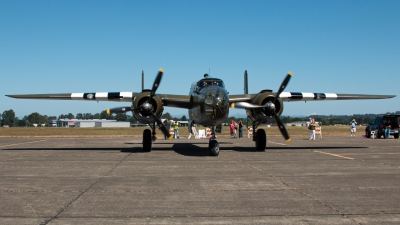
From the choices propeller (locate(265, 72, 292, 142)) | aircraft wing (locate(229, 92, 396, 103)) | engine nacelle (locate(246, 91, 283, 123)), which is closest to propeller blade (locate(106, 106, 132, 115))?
engine nacelle (locate(246, 91, 283, 123))

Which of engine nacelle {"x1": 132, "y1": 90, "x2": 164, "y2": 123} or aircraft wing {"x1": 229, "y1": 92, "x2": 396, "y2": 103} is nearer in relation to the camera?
engine nacelle {"x1": 132, "y1": 90, "x2": 164, "y2": 123}

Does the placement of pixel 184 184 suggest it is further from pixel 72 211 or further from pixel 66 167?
pixel 66 167

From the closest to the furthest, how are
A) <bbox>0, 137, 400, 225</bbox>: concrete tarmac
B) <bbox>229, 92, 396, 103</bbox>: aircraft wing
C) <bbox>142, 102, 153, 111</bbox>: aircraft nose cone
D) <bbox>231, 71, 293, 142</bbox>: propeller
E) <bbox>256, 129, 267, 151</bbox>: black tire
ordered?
<bbox>0, 137, 400, 225</bbox>: concrete tarmac < <bbox>142, 102, 153, 111</bbox>: aircraft nose cone < <bbox>231, 71, 293, 142</bbox>: propeller < <bbox>256, 129, 267, 151</bbox>: black tire < <bbox>229, 92, 396, 103</bbox>: aircraft wing

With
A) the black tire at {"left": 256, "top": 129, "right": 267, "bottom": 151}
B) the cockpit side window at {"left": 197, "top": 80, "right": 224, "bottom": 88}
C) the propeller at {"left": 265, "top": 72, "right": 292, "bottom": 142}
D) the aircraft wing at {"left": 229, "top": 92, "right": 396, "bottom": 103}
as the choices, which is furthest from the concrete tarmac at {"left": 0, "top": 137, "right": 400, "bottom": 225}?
the aircraft wing at {"left": 229, "top": 92, "right": 396, "bottom": 103}

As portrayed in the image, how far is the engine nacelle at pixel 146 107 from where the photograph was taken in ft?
61.3

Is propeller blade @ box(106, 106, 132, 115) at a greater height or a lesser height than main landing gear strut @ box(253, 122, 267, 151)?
greater

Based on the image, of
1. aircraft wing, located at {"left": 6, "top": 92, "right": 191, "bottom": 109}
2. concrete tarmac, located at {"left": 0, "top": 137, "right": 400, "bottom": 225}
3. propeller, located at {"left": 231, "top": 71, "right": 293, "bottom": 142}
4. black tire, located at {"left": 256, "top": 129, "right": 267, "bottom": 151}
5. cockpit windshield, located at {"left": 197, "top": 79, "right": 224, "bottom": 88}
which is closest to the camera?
concrete tarmac, located at {"left": 0, "top": 137, "right": 400, "bottom": 225}

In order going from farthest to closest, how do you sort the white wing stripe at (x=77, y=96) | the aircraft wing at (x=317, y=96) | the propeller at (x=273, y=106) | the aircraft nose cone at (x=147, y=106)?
the aircraft wing at (x=317, y=96) → the white wing stripe at (x=77, y=96) → the propeller at (x=273, y=106) → the aircraft nose cone at (x=147, y=106)

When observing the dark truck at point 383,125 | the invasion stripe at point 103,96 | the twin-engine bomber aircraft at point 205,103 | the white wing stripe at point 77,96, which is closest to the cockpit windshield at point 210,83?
the twin-engine bomber aircraft at point 205,103

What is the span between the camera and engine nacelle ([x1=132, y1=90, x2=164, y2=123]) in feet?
61.3

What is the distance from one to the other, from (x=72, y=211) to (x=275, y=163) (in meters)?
9.26

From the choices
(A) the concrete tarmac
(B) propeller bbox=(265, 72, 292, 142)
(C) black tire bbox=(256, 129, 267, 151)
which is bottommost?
(A) the concrete tarmac

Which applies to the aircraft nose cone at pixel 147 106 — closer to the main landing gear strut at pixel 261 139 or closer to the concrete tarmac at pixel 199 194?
the concrete tarmac at pixel 199 194

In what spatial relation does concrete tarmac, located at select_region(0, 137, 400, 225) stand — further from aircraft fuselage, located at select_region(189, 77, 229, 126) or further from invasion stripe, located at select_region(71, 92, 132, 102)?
invasion stripe, located at select_region(71, 92, 132, 102)
